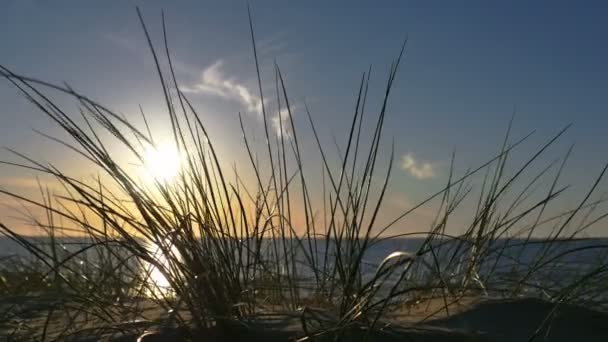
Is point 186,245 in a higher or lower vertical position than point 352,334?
higher

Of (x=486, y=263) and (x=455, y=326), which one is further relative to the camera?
(x=486, y=263)

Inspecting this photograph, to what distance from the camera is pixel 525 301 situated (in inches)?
62.3

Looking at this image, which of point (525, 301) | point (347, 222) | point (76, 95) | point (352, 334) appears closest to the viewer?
point (352, 334)

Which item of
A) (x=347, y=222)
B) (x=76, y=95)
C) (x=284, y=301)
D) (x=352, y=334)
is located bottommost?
(x=352, y=334)

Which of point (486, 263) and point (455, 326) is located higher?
point (486, 263)

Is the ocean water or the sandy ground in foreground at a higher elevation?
the ocean water

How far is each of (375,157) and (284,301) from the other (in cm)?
48

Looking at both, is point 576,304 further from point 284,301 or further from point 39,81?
point 39,81

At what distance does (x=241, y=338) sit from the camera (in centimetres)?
136

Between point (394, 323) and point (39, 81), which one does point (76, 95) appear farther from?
point (394, 323)

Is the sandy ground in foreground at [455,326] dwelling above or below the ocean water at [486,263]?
below

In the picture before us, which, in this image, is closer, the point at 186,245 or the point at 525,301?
the point at 186,245

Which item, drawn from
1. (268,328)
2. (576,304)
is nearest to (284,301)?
(268,328)

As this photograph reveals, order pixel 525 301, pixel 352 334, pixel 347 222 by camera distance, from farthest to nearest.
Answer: pixel 347 222 → pixel 525 301 → pixel 352 334
